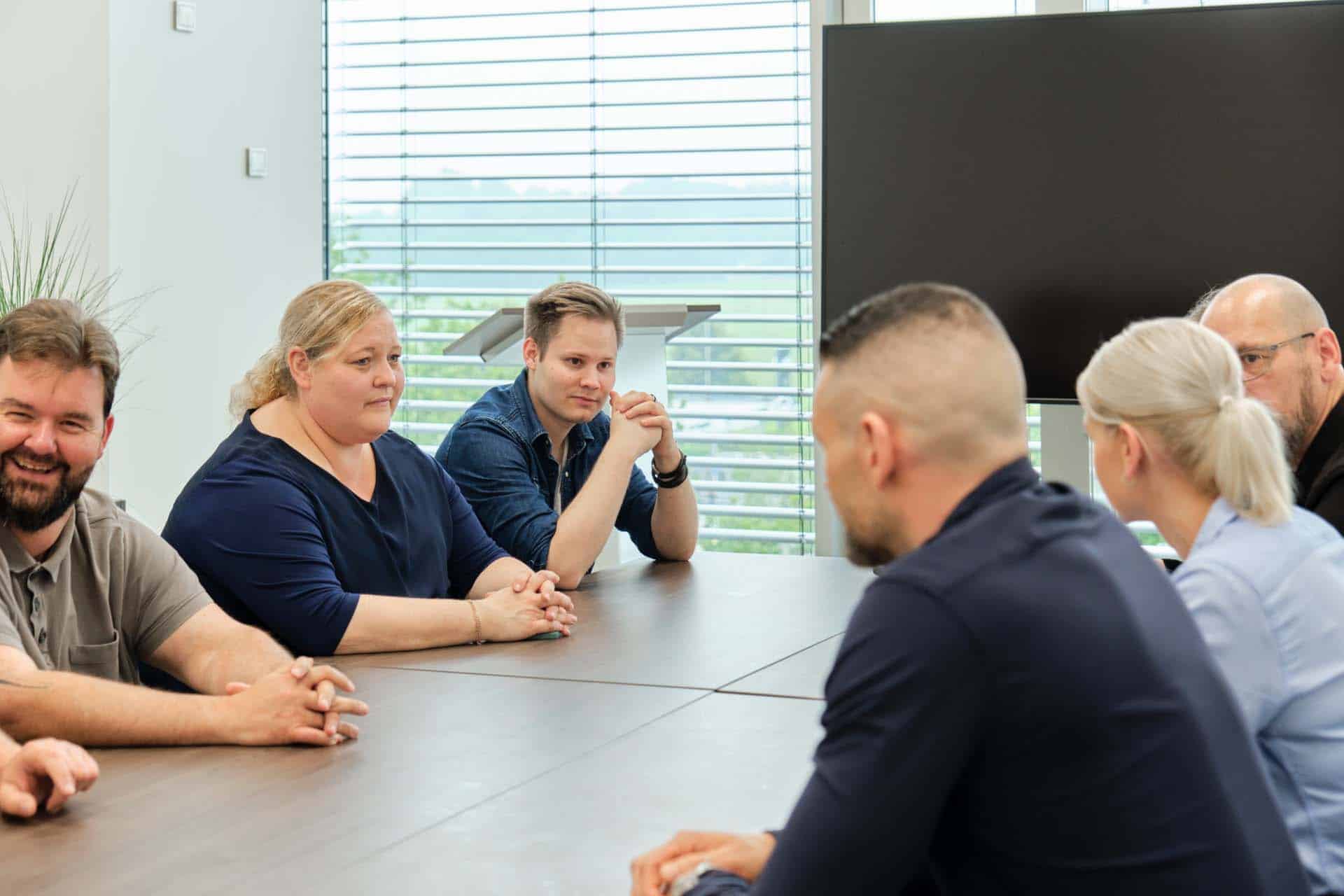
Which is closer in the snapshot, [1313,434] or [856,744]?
[856,744]

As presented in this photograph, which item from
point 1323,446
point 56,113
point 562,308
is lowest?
point 1323,446

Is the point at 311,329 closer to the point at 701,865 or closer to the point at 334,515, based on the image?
the point at 334,515

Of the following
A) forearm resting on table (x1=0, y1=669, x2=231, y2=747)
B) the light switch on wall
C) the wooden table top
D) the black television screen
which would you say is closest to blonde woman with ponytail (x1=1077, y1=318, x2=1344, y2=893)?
the wooden table top

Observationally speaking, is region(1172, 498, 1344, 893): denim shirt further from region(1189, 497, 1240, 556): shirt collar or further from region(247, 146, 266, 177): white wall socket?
region(247, 146, 266, 177): white wall socket

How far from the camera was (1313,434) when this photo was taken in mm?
2887

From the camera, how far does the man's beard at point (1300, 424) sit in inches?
112

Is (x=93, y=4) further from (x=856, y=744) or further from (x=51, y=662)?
(x=856, y=744)

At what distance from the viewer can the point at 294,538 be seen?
8.14 ft

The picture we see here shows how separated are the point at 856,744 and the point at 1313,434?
7.08 feet

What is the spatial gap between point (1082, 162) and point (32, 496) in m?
3.29

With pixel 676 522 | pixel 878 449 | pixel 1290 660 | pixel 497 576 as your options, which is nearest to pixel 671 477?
pixel 676 522

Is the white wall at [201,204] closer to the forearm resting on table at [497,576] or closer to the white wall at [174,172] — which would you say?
the white wall at [174,172]

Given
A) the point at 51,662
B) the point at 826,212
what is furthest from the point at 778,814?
the point at 826,212

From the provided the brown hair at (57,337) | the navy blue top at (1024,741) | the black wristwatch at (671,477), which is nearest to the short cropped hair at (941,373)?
the navy blue top at (1024,741)
